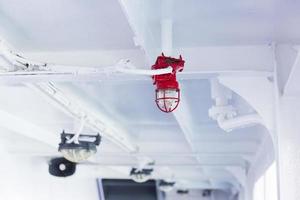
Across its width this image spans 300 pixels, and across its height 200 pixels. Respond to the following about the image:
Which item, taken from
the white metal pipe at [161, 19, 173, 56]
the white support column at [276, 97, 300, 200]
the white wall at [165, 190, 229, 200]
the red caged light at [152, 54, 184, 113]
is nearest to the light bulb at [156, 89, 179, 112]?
the red caged light at [152, 54, 184, 113]

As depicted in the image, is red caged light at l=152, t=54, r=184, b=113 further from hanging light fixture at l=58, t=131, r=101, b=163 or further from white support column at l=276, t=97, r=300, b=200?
hanging light fixture at l=58, t=131, r=101, b=163

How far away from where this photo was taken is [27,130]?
170 inches

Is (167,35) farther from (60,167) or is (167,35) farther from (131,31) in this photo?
(60,167)

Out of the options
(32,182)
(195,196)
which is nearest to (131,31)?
(32,182)

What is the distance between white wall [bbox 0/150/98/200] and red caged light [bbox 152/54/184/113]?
11.1 ft

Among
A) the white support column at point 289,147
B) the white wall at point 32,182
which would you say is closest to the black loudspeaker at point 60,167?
the white wall at point 32,182

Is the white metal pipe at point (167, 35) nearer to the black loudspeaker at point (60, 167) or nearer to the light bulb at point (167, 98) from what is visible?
the light bulb at point (167, 98)

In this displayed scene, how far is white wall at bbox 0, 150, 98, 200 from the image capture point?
4.99m

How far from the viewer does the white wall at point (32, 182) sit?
4988 mm

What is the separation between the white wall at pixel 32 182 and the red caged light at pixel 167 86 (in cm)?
339

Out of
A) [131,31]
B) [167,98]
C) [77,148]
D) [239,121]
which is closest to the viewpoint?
[167,98]

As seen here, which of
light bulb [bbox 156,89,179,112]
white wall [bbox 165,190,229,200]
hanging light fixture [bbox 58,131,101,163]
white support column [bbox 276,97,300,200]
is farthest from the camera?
white wall [bbox 165,190,229,200]

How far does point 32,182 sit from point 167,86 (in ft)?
13.5

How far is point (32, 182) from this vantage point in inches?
221
